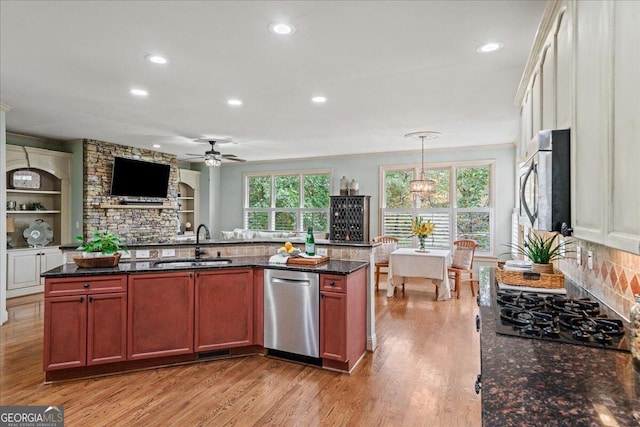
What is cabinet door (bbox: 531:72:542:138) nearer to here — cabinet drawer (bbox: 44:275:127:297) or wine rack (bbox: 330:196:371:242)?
cabinet drawer (bbox: 44:275:127:297)

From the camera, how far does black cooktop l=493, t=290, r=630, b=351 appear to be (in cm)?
142

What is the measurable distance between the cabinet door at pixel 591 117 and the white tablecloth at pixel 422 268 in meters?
4.19

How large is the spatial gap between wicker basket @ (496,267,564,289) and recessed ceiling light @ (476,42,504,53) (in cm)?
167

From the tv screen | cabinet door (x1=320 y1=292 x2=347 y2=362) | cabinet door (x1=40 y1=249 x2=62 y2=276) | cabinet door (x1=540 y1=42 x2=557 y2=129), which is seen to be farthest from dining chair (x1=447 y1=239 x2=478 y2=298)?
cabinet door (x1=40 y1=249 x2=62 y2=276)

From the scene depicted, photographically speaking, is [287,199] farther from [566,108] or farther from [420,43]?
[566,108]

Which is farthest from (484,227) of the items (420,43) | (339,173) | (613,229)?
(613,229)

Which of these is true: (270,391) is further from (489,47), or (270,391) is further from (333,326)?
(489,47)

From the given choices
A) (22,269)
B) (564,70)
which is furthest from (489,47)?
(22,269)

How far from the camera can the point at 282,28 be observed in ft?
8.00

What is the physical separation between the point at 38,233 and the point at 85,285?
4.19 meters

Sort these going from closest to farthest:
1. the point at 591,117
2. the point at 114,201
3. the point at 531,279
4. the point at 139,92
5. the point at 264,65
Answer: the point at 591,117 → the point at 531,279 → the point at 264,65 → the point at 139,92 → the point at 114,201

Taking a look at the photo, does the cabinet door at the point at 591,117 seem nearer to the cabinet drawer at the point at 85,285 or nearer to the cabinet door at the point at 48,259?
the cabinet drawer at the point at 85,285

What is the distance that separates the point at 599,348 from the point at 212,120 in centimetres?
478

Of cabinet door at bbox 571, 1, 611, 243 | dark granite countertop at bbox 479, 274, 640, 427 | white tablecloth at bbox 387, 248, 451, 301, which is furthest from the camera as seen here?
white tablecloth at bbox 387, 248, 451, 301
